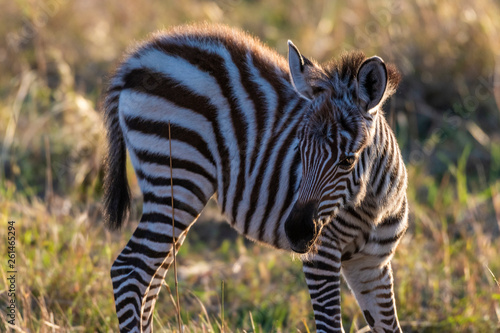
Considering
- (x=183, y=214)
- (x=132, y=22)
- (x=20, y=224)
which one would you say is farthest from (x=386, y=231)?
(x=132, y=22)

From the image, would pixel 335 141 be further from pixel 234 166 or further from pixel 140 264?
pixel 140 264

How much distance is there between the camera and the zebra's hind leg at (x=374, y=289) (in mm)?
4082

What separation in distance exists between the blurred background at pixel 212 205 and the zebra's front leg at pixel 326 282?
1.64 feet

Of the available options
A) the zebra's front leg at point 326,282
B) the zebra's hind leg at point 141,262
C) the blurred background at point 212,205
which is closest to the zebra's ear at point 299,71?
the zebra's front leg at point 326,282

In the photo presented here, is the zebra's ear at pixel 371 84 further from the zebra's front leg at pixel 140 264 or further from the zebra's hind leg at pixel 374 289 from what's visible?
the zebra's front leg at pixel 140 264

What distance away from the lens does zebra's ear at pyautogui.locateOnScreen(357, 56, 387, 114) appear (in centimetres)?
339

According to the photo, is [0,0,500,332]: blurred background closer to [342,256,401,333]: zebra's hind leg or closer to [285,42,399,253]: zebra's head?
[342,256,401,333]: zebra's hind leg

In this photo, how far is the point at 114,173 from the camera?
438 centimetres

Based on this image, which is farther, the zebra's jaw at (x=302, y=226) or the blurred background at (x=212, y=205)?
the blurred background at (x=212, y=205)

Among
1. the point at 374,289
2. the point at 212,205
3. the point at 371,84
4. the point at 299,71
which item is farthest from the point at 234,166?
the point at 212,205

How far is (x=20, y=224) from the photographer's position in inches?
231

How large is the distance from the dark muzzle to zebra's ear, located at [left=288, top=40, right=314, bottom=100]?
0.73 metres

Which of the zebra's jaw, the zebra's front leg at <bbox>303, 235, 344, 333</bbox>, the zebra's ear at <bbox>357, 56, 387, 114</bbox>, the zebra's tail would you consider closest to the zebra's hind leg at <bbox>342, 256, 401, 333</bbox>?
the zebra's front leg at <bbox>303, 235, 344, 333</bbox>

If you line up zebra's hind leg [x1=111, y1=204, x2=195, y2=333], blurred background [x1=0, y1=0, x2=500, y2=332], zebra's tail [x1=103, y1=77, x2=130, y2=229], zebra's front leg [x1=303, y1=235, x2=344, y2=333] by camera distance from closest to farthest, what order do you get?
zebra's front leg [x1=303, y1=235, x2=344, y2=333] < zebra's hind leg [x1=111, y1=204, x2=195, y2=333] < zebra's tail [x1=103, y1=77, x2=130, y2=229] < blurred background [x1=0, y1=0, x2=500, y2=332]
